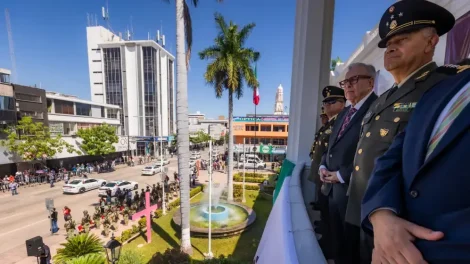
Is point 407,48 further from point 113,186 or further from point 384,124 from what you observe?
point 113,186

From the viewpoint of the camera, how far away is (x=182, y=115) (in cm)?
923

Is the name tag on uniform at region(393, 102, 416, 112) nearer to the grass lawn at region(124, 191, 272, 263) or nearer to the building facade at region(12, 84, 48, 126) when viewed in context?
the grass lawn at region(124, 191, 272, 263)

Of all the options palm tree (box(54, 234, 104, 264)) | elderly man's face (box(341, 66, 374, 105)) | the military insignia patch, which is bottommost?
palm tree (box(54, 234, 104, 264))

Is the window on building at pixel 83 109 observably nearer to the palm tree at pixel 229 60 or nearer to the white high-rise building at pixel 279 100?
the palm tree at pixel 229 60

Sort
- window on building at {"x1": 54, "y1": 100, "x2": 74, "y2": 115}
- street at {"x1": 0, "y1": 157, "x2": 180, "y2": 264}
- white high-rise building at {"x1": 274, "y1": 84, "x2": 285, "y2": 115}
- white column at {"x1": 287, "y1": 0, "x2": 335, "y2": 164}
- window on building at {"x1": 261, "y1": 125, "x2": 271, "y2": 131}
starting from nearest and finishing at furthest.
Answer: white column at {"x1": 287, "y1": 0, "x2": 335, "y2": 164} < street at {"x1": 0, "y1": 157, "x2": 180, "y2": 264} < window on building at {"x1": 54, "y1": 100, "x2": 74, "y2": 115} < window on building at {"x1": 261, "y1": 125, "x2": 271, "y2": 131} < white high-rise building at {"x1": 274, "y1": 84, "x2": 285, "y2": 115}

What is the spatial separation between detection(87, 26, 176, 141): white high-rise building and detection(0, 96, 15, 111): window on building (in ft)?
78.1

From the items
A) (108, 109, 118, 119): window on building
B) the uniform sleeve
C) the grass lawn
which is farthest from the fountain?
(108, 109, 118, 119): window on building

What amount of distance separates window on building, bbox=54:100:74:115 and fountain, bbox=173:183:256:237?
23317 millimetres

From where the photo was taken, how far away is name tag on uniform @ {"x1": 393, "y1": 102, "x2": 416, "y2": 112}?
4.13 ft

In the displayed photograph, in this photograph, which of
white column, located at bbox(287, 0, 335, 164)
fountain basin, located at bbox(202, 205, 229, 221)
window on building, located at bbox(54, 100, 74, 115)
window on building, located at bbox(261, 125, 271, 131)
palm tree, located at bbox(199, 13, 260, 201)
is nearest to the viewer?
white column, located at bbox(287, 0, 335, 164)

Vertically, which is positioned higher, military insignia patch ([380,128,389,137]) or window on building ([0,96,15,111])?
window on building ([0,96,15,111])

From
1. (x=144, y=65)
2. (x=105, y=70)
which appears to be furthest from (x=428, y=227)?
(x=105, y=70)

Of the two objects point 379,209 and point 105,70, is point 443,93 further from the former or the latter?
point 105,70

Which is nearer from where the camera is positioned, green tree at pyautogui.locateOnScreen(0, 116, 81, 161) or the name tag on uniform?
the name tag on uniform
